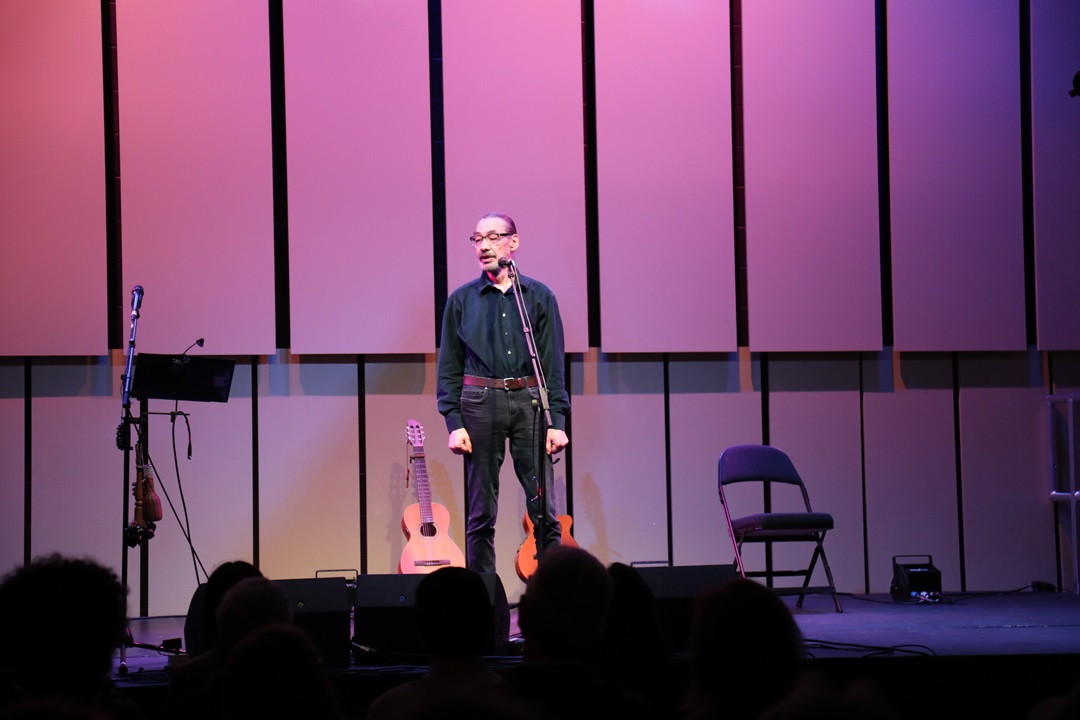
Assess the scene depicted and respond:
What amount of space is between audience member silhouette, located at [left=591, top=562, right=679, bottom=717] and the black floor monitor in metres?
2.71

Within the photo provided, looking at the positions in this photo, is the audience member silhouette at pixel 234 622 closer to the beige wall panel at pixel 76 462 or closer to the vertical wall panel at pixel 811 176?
the beige wall panel at pixel 76 462

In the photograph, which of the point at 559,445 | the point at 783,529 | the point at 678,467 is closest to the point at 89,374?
the point at 559,445

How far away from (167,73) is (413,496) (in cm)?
264

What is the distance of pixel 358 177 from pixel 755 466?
2.65 metres

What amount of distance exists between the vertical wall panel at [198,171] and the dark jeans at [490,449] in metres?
1.50

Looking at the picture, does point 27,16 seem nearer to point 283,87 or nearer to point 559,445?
point 283,87

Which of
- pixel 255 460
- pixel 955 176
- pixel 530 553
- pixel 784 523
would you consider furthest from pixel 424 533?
pixel 955 176

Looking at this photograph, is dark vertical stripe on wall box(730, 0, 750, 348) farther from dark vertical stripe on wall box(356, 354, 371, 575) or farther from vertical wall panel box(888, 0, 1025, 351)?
dark vertical stripe on wall box(356, 354, 371, 575)

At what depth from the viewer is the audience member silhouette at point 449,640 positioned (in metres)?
2.15

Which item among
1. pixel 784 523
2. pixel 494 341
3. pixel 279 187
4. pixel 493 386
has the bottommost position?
pixel 784 523

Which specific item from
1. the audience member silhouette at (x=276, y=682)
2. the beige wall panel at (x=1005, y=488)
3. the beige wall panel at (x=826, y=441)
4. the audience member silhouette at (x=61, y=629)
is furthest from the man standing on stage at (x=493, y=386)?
the audience member silhouette at (x=276, y=682)

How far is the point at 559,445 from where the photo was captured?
197 inches

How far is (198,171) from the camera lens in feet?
20.1

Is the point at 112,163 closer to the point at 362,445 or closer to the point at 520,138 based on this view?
the point at 362,445
